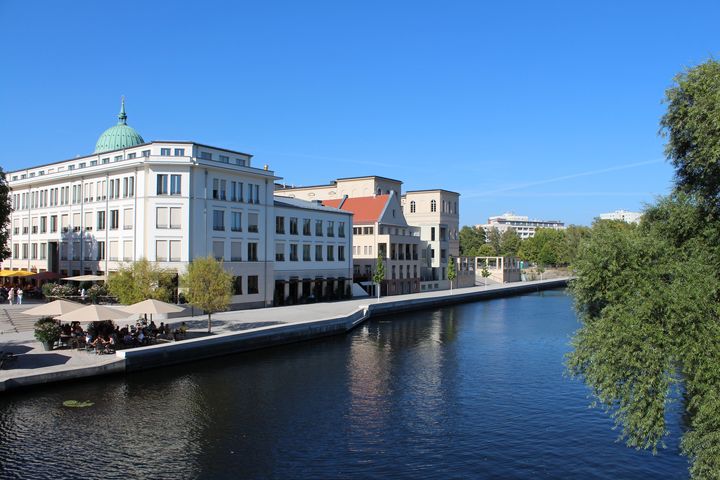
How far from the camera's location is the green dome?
6824 cm

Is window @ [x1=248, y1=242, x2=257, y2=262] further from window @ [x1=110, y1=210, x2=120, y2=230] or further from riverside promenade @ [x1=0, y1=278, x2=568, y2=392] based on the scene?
window @ [x1=110, y1=210, x2=120, y2=230]

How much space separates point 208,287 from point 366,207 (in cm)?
4452

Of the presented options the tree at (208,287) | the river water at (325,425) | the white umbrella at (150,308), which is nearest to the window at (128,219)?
the tree at (208,287)

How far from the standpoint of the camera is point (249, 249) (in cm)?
5628

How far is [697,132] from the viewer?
14414 mm

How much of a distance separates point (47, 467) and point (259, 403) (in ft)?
31.9

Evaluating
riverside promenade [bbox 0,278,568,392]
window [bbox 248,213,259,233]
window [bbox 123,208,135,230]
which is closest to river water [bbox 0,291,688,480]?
riverside promenade [bbox 0,278,568,392]

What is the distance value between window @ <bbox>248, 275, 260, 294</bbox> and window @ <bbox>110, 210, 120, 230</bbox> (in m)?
12.9

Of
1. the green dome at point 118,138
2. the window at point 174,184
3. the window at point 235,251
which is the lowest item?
the window at point 235,251

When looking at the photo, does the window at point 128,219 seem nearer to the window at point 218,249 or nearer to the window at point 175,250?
the window at point 175,250

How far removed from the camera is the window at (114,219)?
177 feet

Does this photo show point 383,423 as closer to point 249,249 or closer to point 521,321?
point 249,249

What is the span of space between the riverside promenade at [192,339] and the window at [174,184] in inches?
439

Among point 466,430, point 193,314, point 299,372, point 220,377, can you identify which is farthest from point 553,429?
point 193,314
